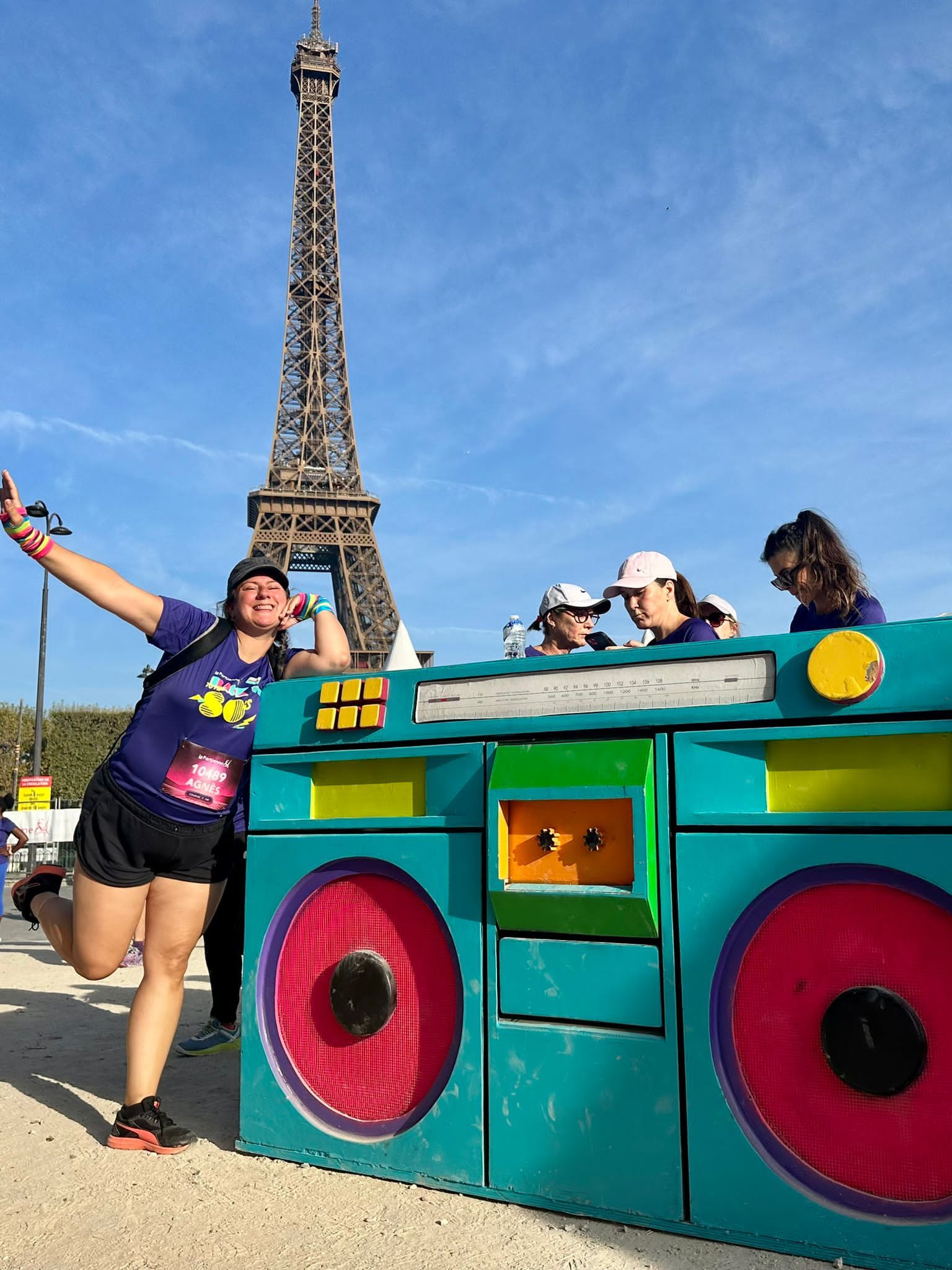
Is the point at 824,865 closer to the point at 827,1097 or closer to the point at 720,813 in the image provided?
the point at 720,813

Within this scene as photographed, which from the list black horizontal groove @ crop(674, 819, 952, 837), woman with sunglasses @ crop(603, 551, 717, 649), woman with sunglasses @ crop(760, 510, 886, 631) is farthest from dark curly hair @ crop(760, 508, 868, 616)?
black horizontal groove @ crop(674, 819, 952, 837)

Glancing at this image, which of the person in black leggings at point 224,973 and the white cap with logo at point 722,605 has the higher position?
the white cap with logo at point 722,605

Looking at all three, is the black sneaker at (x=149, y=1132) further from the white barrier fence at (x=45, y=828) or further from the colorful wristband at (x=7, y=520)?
the white barrier fence at (x=45, y=828)

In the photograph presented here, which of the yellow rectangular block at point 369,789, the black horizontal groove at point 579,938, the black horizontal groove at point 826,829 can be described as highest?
the yellow rectangular block at point 369,789

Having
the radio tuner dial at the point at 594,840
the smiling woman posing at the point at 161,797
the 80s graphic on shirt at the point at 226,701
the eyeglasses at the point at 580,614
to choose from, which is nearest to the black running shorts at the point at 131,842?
the smiling woman posing at the point at 161,797

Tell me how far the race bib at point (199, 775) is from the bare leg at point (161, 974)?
29 cm

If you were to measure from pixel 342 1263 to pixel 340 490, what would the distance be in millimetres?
41431

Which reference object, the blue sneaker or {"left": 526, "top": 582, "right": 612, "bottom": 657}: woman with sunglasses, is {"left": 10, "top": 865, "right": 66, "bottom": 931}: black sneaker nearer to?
the blue sneaker

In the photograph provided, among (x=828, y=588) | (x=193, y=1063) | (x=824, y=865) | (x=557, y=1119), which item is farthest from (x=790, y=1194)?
(x=193, y=1063)

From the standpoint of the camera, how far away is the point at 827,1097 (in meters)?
2.16

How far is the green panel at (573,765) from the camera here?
7.86 ft

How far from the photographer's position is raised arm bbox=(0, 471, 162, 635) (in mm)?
2992

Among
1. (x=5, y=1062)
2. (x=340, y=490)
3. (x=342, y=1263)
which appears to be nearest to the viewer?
(x=342, y=1263)

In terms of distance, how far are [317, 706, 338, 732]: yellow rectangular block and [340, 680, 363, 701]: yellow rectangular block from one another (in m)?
0.05
